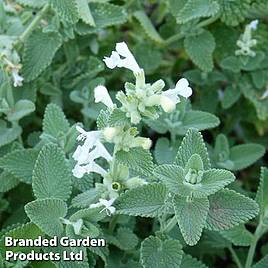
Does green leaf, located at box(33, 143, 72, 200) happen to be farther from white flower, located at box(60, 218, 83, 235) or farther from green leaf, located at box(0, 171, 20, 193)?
green leaf, located at box(0, 171, 20, 193)

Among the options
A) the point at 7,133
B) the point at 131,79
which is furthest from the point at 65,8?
the point at 131,79

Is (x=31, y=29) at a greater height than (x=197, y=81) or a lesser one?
greater

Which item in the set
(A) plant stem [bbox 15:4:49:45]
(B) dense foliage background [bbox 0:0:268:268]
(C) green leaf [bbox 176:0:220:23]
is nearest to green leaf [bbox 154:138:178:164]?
(B) dense foliage background [bbox 0:0:268:268]

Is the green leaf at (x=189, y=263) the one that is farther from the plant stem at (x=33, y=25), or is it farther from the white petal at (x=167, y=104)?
the plant stem at (x=33, y=25)

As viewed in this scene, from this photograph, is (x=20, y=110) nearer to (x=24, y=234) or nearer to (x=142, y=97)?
(x=24, y=234)

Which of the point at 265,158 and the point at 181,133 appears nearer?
the point at 181,133

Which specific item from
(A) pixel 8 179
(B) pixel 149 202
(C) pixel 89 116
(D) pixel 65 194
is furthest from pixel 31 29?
(B) pixel 149 202

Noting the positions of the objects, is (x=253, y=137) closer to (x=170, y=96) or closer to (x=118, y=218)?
(x=118, y=218)
